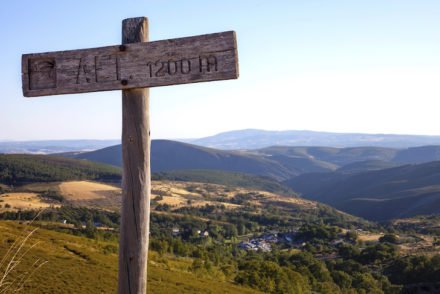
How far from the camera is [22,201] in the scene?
11450cm

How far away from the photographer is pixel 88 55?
3961mm

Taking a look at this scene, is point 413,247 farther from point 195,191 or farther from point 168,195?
point 195,191

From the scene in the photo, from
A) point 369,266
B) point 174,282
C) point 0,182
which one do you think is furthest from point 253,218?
point 174,282

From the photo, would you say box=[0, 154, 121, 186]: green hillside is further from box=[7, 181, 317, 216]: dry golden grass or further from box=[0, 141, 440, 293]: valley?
box=[7, 181, 317, 216]: dry golden grass

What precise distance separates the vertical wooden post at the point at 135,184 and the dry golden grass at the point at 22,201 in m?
106

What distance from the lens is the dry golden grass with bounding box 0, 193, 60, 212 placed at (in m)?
104

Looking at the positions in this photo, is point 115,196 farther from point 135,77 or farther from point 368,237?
point 135,77

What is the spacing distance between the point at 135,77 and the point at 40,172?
563ft

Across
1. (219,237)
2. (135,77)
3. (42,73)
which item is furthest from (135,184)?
(219,237)

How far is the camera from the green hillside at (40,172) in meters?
153

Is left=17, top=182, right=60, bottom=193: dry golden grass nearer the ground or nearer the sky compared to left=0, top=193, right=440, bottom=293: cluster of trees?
nearer the sky

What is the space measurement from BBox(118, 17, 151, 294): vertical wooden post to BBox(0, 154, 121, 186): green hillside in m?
160

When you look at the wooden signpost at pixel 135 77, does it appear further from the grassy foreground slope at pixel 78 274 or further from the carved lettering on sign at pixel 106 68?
the grassy foreground slope at pixel 78 274

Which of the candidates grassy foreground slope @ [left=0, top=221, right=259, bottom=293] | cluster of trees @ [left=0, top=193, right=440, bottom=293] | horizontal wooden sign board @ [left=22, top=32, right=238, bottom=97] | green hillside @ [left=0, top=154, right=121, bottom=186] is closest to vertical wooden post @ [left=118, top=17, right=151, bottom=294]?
horizontal wooden sign board @ [left=22, top=32, right=238, bottom=97]
